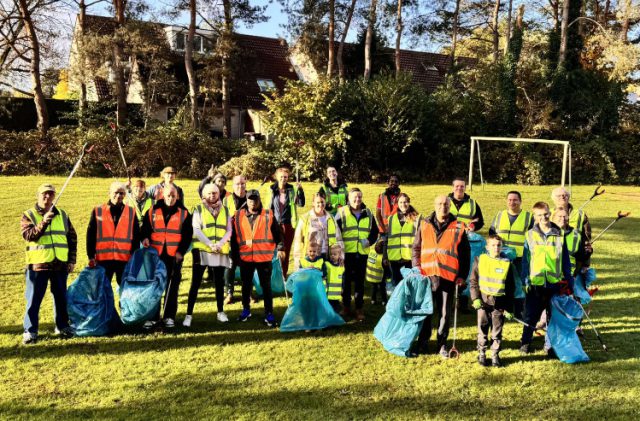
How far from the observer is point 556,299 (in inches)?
261

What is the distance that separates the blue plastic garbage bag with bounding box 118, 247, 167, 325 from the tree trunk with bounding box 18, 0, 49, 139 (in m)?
20.4

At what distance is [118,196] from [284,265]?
9.84 ft

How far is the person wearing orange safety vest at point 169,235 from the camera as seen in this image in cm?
726

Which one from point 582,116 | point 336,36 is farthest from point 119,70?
point 582,116

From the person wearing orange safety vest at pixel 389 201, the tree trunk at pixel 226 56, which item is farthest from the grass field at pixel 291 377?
the tree trunk at pixel 226 56

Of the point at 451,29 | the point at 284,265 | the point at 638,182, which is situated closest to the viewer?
the point at 284,265

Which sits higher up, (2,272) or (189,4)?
(189,4)

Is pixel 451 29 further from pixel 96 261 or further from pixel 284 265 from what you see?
pixel 96 261

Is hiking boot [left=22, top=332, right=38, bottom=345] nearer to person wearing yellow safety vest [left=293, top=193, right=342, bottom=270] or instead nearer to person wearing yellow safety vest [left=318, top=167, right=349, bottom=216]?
person wearing yellow safety vest [left=293, top=193, right=342, bottom=270]

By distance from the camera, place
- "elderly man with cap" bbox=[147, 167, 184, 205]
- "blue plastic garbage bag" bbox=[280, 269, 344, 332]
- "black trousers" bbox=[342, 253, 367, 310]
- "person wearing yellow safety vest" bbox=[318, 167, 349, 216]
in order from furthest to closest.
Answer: "person wearing yellow safety vest" bbox=[318, 167, 349, 216] < "elderly man with cap" bbox=[147, 167, 184, 205] < "black trousers" bbox=[342, 253, 367, 310] < "blue plastic garbage bag" bbox=[280, 269, 344, 332]

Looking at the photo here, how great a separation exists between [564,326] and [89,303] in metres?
5.68

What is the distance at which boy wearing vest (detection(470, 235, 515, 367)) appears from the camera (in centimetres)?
630

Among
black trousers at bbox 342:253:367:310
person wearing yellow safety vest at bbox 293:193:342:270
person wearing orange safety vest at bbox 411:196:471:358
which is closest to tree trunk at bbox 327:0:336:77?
black trousers at bbox 342:253:367:310

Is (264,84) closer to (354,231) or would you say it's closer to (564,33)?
(564,33)
